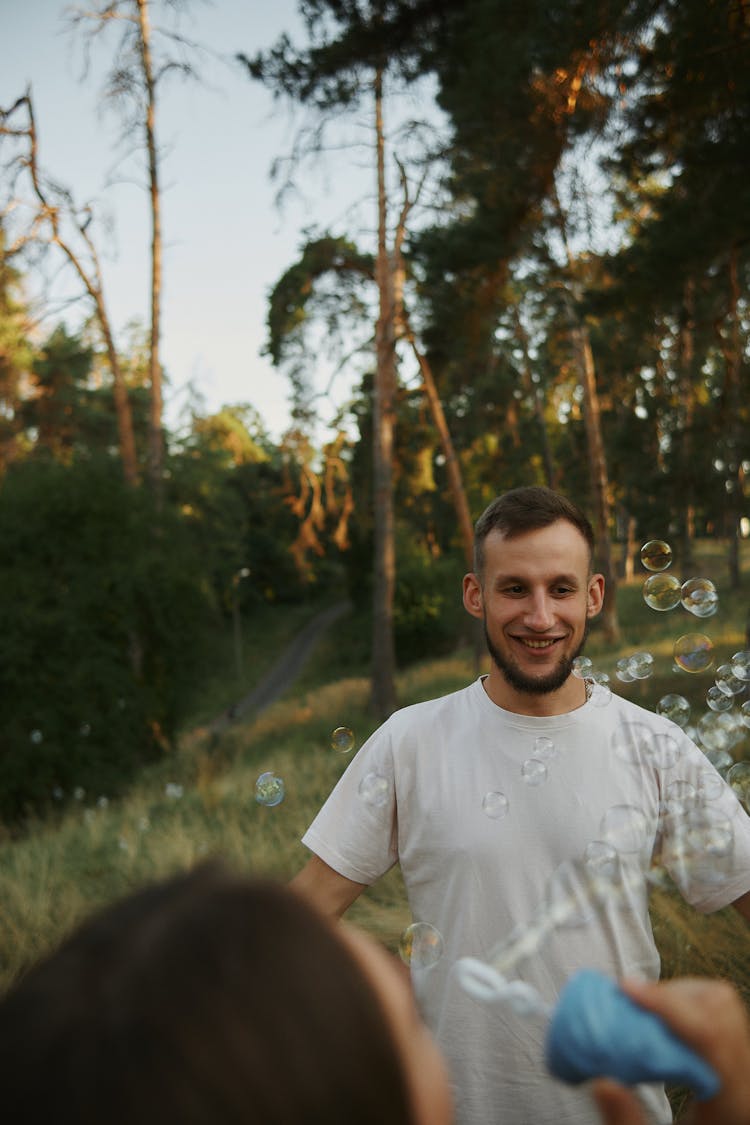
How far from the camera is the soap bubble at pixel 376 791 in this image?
231 centimetres

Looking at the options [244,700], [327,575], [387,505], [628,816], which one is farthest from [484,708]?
[327,575]

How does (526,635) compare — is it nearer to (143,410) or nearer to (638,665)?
(638,665)

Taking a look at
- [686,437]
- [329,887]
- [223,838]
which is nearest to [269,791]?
[329,887]

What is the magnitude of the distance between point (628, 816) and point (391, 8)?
495 inches

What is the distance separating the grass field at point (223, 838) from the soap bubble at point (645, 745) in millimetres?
1061

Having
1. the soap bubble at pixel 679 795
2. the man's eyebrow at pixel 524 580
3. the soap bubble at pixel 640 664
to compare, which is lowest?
the soap bubble at pixel 679 795

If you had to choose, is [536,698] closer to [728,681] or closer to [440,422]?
[728,681]

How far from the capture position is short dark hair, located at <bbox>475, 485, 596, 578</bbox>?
240 centimetres

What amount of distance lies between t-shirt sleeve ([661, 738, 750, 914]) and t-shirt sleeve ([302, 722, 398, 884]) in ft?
2.29

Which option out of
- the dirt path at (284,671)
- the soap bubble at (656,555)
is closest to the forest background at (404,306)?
the soap bubble at (656,555)

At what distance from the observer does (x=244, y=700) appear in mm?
38719

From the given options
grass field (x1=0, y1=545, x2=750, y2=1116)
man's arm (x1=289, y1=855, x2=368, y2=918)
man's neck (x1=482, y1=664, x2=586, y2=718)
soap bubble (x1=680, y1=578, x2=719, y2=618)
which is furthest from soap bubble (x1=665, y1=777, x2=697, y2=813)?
soap bubble (x1=680, y1=578, x2=719, y2=618)

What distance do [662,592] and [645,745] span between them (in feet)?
5.93

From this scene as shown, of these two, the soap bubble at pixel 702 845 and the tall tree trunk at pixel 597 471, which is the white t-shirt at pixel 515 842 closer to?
the soap bubble at pixel 702 845
